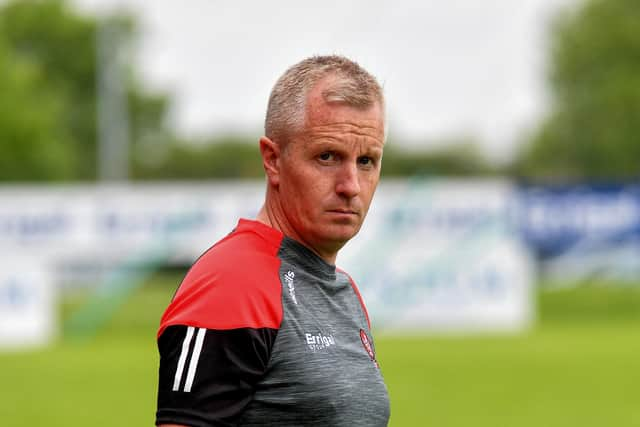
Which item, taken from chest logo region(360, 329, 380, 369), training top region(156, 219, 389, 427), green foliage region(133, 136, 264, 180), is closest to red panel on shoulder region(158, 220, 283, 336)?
training top region(156, 219, 389, 427)

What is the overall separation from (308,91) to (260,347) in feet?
2.06

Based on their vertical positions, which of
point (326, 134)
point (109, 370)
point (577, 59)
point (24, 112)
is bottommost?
point (109, 370)

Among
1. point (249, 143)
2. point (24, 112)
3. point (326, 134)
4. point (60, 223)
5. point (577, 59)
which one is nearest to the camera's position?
Answer: point (326, 134)

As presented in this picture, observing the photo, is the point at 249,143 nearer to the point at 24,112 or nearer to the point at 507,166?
the point at 507,166

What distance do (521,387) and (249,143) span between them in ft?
270

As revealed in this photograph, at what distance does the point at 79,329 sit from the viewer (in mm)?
23469

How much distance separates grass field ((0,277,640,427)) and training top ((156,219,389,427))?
9689mm

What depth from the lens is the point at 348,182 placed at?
323 centimetres

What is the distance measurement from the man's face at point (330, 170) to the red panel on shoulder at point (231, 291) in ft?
0.48

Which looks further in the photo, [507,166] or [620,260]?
[507,166]

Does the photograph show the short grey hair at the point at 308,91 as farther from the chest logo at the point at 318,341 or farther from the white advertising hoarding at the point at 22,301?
the white advertising hoarding at the point at 22,301

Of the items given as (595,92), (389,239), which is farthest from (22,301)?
(595,92)

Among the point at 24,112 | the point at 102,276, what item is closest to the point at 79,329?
the point at 102,276

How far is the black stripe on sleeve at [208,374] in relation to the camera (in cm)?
294
